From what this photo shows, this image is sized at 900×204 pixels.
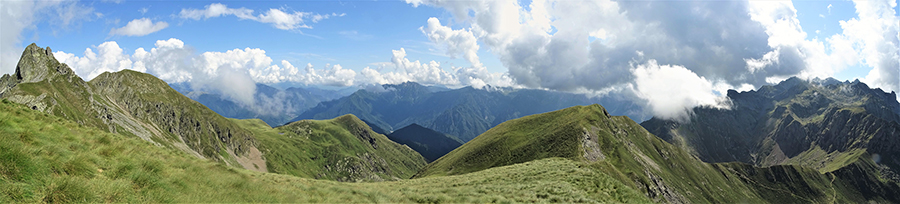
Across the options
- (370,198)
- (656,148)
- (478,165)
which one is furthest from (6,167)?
(656,148)

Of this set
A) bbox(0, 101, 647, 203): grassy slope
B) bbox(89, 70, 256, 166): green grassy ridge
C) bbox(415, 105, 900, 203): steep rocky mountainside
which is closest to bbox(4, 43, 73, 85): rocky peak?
bbox(89, 70, 256, 166): green grassy ridge

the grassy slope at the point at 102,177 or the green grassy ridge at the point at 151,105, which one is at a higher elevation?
the green grassy ridge at the point at 151,105

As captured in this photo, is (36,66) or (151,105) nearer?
(36,66)

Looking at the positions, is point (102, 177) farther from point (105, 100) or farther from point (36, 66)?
point (105, 100)

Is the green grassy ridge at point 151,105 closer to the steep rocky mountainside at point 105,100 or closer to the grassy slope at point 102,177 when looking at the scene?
the steep rocky mountainside at point 105,100

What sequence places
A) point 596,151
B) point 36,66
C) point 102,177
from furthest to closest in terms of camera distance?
1. point 36,66
2. point 596,151
3. point 102,177

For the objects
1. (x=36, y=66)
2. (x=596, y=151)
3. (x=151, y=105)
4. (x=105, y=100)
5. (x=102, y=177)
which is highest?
(x=36, y=66)

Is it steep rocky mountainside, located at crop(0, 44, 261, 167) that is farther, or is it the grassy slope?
steep rocky mountainside, located at crop(0, 44, 261, 167)

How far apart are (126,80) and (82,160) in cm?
23426

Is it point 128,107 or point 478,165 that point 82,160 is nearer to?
point 478,165

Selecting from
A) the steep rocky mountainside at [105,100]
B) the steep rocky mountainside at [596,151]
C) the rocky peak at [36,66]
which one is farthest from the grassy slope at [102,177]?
the rocky peak at [36,66]

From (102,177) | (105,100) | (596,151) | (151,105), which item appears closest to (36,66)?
(105,100)

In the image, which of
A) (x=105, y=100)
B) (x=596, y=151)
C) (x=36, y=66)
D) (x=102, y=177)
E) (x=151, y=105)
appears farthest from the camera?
(x=151, y=105)

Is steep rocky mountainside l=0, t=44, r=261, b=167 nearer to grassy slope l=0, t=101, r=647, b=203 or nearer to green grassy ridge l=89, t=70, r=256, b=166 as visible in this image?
green grassy ridge l=89, t=70, r=256, b=166
